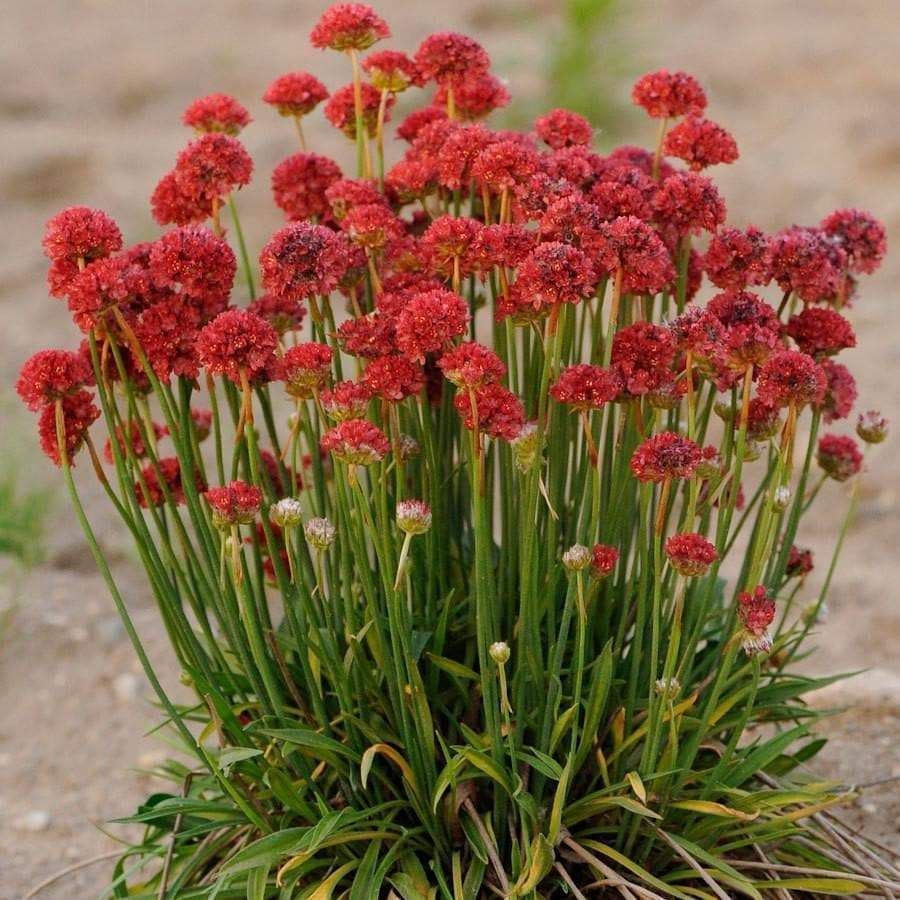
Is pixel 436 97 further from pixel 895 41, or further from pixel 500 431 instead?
pixel 895 41

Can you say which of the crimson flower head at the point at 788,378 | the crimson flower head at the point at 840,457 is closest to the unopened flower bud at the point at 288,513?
the crimson flower head at the point at 788,378

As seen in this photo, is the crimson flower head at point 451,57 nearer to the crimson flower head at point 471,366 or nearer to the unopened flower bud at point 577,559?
the crimson flower head at point 471,366

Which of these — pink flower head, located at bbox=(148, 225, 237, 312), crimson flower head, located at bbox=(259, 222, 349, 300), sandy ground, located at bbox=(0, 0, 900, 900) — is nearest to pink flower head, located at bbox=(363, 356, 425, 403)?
crimson flower head, located at bbox=(259, 222, 349, 300)

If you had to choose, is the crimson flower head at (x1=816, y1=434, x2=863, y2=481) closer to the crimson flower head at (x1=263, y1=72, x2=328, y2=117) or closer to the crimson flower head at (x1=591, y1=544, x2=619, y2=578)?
the crimson flower head at (x1=591, y1=544, x2=619, y2=578)

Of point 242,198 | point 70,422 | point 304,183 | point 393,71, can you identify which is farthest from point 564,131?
point 242,198

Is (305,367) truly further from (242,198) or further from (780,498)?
(242,198)
